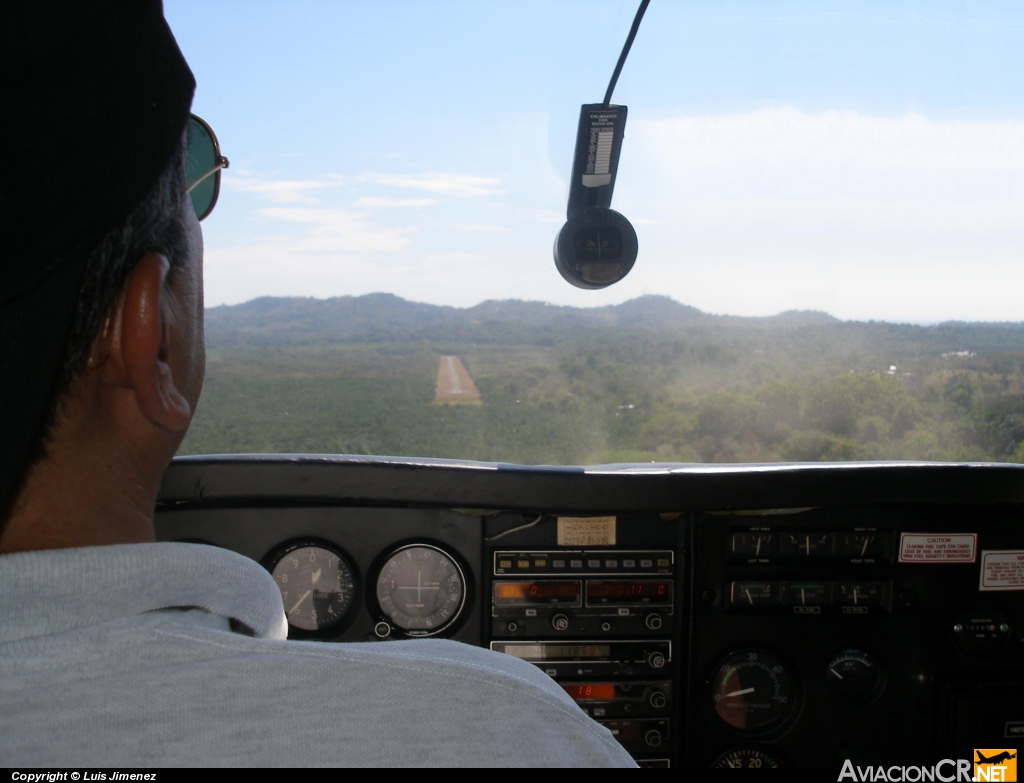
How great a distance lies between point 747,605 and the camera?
2.41m

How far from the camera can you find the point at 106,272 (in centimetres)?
74

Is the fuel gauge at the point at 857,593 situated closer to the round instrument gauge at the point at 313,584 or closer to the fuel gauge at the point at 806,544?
the fuel gauge at the point at 806,544

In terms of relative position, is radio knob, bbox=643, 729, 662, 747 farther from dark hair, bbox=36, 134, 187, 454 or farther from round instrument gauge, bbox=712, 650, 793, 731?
dark hair, bbox=36, 134, 187, 454

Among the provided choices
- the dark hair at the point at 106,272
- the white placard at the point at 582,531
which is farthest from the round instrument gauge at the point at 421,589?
the dark hair at the point at 106,272

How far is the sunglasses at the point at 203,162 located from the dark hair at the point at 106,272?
52 centimetres

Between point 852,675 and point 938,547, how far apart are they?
0.47 metres

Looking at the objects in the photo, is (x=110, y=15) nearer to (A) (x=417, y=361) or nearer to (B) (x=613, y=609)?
(A) (x=417, y=361)

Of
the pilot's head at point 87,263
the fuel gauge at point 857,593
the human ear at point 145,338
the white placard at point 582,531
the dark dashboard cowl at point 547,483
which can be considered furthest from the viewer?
the fuel gauge at point 857,593

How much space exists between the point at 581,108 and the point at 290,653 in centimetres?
139

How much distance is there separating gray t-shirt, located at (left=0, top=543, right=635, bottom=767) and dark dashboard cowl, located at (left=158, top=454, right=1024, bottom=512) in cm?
138

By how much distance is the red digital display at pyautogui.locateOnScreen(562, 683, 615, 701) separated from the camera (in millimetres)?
2355

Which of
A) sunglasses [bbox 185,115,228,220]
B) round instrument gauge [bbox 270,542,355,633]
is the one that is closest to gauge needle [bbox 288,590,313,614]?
round instrument gauge [bbox 270,542,355,633]

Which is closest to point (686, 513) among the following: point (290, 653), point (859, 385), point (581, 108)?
point (859, 385)

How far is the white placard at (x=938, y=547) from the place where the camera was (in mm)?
2416
